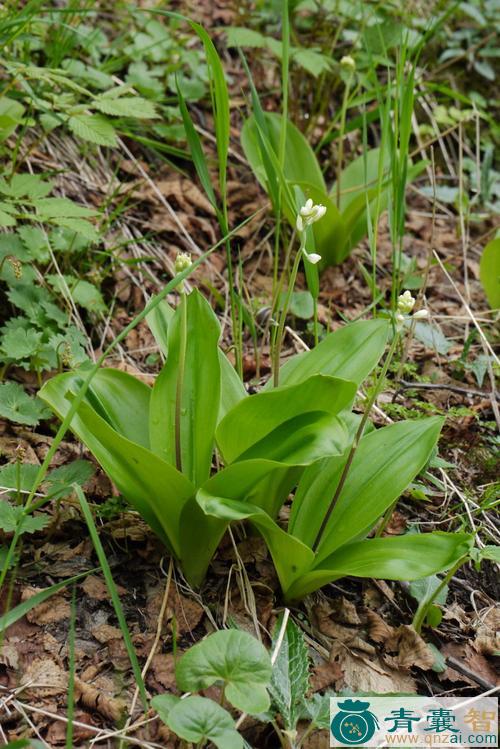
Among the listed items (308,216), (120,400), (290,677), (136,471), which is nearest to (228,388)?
(120,400)

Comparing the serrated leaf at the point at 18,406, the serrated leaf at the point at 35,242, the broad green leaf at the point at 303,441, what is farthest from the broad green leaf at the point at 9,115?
the broad green leaf at the point at 303,441

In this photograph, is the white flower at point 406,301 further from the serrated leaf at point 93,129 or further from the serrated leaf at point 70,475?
the serrated leaf at point 93,129

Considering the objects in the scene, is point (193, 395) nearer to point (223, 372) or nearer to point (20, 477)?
point (223, 372)

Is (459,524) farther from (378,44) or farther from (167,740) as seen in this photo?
(378,44)

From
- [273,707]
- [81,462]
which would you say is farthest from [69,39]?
[273,707]

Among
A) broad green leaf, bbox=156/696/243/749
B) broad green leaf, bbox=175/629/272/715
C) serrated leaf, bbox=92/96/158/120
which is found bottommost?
broad green leaf, bbox=156/696/243/749

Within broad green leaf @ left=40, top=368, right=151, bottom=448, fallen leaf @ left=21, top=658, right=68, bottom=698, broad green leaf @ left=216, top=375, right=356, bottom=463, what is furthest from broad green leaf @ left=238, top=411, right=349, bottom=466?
fallen leaf @ left=21, top=658, right=68, bottom=698

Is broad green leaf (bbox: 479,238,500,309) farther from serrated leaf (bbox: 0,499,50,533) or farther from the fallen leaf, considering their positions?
the fallen leaf
